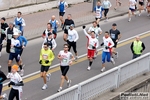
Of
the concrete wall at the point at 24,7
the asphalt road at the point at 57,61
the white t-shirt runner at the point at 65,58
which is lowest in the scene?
the asphalt road at the point at 57,61

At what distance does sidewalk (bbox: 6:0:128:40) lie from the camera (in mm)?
23219

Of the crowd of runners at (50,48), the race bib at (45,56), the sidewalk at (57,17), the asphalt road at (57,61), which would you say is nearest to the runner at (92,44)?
the crowd of runners at (50,48)

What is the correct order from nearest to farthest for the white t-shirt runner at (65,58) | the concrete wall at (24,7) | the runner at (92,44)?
the white t-shirt runner at (65,58), the runner at (92,44), the concrete wall at (24,7)

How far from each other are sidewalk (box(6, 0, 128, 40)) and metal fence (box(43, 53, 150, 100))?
314 inches

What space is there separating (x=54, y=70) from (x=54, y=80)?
3.65ft

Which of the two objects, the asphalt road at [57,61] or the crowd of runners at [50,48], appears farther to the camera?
the asphalt road at [57,61]

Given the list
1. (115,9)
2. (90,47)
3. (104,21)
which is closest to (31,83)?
(90,47)

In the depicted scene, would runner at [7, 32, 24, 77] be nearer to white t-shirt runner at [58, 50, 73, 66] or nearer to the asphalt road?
the asphalt road

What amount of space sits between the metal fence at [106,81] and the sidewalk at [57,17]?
7965 millimetres

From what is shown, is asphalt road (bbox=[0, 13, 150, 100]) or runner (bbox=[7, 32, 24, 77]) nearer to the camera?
asphalt road (bbox=[0, 13, 150, 100])

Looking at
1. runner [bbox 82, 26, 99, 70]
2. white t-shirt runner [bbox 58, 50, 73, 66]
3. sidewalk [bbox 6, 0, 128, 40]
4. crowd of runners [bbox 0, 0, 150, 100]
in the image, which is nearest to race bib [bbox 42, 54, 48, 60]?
crowd of runners [bbox 0, 0, 150, 100]

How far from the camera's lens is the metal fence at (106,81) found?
474 inches

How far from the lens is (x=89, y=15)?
88.5 feet

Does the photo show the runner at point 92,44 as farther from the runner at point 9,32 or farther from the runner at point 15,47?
the runner at point 9,32
